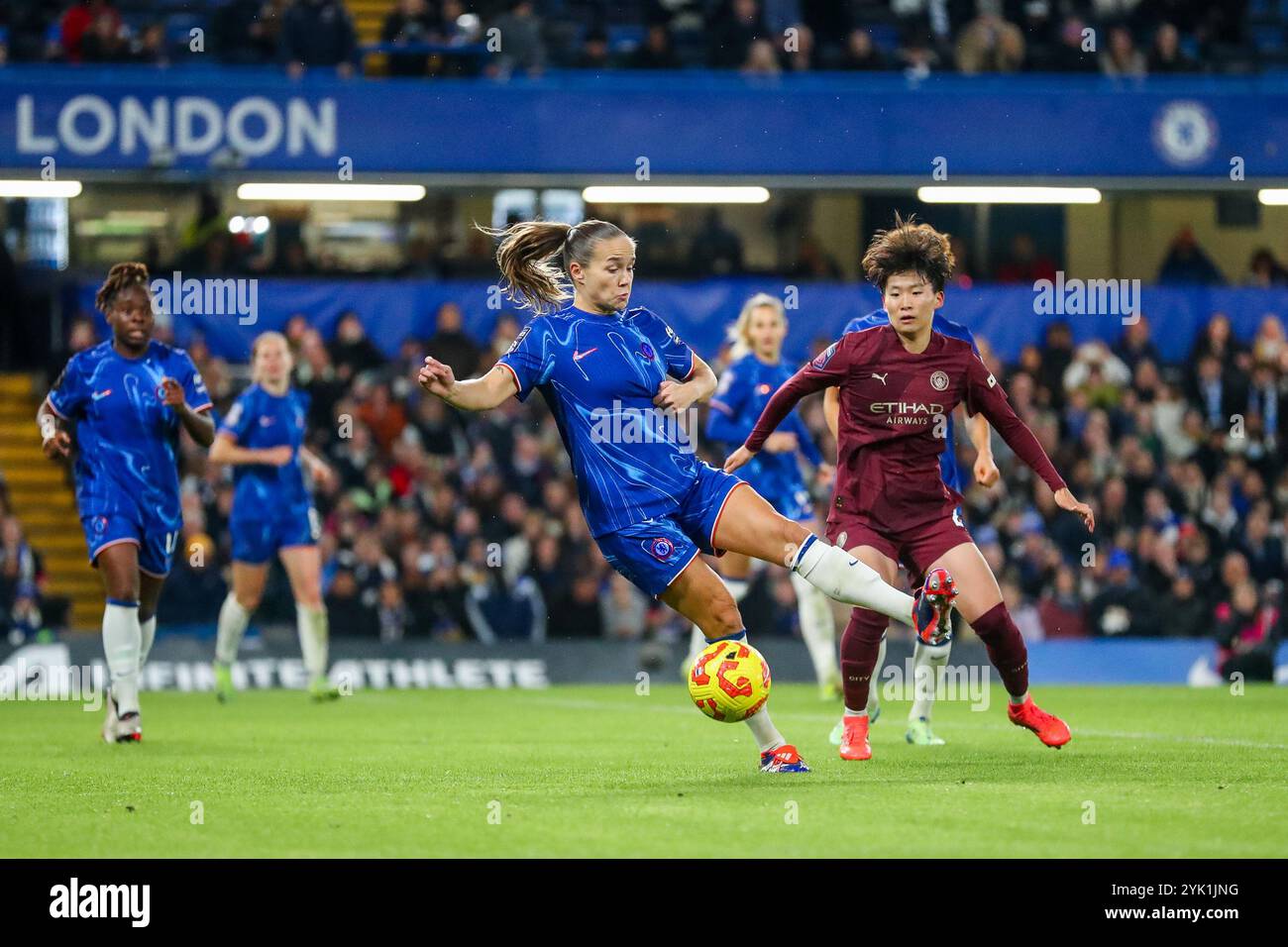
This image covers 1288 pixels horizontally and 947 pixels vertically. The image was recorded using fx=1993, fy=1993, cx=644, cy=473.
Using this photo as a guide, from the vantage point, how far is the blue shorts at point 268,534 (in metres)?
15.6

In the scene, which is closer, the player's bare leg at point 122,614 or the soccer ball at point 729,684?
the soccer ball at point 729,684

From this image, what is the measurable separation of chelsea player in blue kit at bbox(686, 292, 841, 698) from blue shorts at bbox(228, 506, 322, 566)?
3.33 metres

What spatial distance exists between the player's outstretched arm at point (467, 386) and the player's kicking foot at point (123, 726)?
4.25m

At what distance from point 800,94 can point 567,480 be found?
17.0ft

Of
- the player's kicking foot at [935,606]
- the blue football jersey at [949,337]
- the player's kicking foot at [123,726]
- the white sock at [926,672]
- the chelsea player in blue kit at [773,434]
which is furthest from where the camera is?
the chelsea player in blue kit at [773,434]

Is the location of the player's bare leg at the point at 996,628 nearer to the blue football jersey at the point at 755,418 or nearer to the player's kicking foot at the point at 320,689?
the blue football jersey at the point at 755,418

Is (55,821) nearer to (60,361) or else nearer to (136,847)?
(136,847)

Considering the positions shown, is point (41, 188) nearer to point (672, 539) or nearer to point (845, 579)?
point (672, 539)

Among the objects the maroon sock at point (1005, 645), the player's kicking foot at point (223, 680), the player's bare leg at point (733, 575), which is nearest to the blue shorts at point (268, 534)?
the player's kicking foot at point (223, 680)

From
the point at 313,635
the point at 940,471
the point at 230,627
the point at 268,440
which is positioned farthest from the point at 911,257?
the point at 230,627

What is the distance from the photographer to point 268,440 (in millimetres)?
15719

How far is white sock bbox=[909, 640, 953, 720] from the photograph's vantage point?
34.8 ft

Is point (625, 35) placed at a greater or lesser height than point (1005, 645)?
greater

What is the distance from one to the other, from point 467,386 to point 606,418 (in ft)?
2.61
